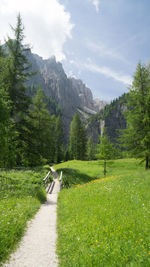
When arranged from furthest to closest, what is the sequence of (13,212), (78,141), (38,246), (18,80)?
(78,141) < (18,80) < (13,212) < (38,246)

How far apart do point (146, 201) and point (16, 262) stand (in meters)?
6.45

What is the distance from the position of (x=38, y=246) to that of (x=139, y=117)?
20.7 metres

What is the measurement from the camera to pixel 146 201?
8.22m

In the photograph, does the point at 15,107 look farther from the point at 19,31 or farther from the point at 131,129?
the point at 131,129

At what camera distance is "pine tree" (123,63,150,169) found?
21.7 m

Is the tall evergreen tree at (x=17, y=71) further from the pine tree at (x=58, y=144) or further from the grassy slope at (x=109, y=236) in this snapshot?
the pine tree at (x=58, y=144)

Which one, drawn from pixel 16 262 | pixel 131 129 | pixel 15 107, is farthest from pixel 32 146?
pixel 16 262

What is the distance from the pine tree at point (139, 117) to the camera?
2167 cm

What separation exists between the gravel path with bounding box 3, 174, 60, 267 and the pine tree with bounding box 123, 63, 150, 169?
1682 centimetres

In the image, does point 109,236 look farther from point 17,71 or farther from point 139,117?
point 17,71

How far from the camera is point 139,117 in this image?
22516 mm

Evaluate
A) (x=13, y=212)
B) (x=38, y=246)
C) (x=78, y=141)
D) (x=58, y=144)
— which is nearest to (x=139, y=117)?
(x=13, y=212)

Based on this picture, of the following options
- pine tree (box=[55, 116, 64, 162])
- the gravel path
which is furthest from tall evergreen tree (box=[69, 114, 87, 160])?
the gravel path

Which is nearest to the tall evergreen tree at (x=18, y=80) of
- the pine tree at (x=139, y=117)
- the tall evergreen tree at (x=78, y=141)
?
the pine tree at (x=139, y=117)
